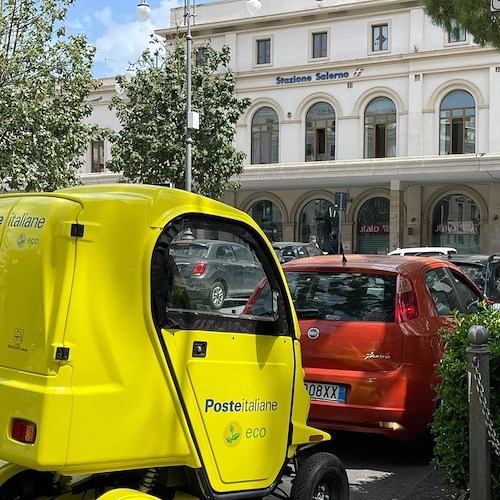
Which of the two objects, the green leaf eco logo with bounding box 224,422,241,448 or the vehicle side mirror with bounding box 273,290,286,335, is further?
the vehicle side mirror with bounding box 273,290,286,335

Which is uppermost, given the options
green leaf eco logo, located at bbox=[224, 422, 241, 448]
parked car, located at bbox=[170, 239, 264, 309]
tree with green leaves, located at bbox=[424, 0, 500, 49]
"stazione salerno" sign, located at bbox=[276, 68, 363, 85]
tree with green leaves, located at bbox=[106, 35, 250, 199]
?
"stazione salerno" sign, located at bbox=[276, 68, 363, 85]

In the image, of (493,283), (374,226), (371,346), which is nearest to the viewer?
(371,346)

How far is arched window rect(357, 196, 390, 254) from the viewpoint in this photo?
34.9 meters

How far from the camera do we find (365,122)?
34.0 metres

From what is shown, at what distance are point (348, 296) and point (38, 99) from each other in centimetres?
1274

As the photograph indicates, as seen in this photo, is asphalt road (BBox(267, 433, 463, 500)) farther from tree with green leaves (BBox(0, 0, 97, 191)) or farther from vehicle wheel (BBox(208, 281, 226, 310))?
tree with green leaves (BBox(0, 0, 97, 191))

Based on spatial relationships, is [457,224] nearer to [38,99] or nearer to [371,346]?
[38,99]

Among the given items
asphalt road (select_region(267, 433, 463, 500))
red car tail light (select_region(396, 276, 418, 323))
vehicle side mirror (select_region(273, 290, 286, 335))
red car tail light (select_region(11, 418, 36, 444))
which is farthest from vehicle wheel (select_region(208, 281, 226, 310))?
red car tail light (select_region(396, 276, 418, 323))

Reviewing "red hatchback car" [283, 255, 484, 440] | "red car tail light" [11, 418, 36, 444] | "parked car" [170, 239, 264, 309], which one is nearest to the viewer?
"red car tail light" [11, 418, 36, 444]

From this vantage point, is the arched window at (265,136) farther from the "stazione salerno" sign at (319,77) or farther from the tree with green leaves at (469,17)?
the tree with green leaves at (469,17)

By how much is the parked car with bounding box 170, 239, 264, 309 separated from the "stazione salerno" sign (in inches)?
1244

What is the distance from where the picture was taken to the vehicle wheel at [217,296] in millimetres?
3377

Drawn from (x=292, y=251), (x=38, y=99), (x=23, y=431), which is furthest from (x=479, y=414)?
(x=292, y=251)

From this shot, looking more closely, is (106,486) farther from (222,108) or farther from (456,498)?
(222,108)
